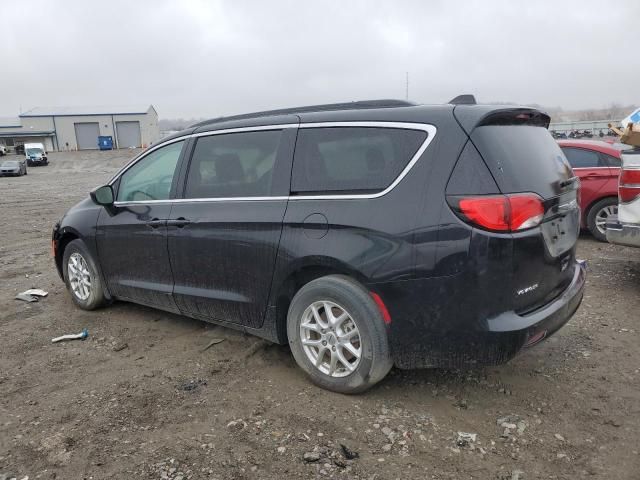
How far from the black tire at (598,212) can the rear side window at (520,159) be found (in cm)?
564

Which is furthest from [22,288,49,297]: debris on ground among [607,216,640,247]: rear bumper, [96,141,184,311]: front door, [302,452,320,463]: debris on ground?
[607,216,640,247]: rear bumper

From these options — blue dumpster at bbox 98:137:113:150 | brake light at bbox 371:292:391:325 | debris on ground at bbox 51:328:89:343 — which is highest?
blue dumpster at bbox 98:137:113:150

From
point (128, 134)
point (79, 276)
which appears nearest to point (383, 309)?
point (79, 276)

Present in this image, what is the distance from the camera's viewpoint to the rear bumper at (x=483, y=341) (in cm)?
276

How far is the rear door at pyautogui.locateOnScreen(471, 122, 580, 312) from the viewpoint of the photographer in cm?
279

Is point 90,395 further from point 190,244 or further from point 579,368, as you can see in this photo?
point 579,368

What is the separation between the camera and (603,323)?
4.61 m

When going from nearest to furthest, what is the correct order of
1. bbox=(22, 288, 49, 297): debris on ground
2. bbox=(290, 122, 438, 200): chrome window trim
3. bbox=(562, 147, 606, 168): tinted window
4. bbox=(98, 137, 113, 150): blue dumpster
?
bbox=(290, 122, 438, 200): chrome window trim < bbox=(22, 288, 49, 297): debris on ground < bbox=(562, 147, 606, 168): tinted window < bbox=(98, 137, 113, 150): blue dumpster

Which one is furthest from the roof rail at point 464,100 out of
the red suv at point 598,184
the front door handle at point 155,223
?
the red suv at point 598,184

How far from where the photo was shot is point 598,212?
8.23m

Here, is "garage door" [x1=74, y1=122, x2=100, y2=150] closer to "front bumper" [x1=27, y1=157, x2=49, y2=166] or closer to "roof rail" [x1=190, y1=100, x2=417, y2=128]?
"front bumper" [x1=27, y1=157, x2=49, y2=166]

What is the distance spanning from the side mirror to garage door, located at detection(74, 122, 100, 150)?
7384cm

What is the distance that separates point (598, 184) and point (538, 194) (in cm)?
624

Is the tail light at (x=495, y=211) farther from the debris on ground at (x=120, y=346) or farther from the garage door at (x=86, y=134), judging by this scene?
the garage door at (x=86, y=134)
